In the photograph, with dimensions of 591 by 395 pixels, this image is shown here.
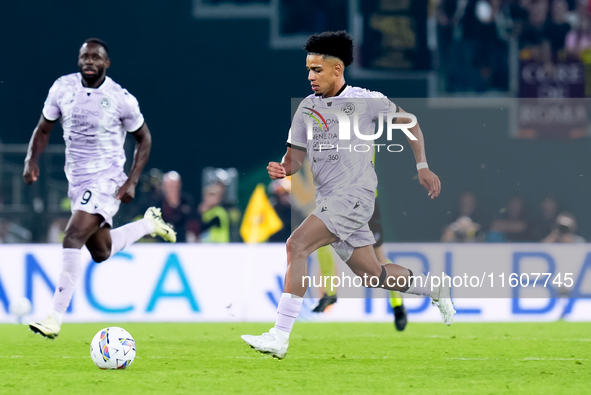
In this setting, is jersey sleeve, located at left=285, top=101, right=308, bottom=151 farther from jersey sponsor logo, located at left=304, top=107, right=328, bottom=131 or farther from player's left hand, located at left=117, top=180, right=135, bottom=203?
player's left hand, located at left=117, top=180, right=135, bottom=203

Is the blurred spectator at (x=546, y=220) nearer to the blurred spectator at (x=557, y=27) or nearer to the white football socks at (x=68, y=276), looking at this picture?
the blurred spectator at (x=557, y=27)

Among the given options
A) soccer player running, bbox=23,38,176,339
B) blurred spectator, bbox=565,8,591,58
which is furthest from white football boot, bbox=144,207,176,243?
blurred spectator, bbox=565,8,591,58

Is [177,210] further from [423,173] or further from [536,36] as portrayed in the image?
[536,36]

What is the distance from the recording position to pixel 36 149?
731 cm

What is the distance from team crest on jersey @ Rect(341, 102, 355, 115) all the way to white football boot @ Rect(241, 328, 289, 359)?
142cm

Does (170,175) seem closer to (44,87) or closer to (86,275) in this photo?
(86,275)

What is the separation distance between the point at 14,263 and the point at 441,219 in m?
5.52

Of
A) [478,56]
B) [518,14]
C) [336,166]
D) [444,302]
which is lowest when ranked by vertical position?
[444,302]

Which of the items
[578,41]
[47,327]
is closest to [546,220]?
[578,41]

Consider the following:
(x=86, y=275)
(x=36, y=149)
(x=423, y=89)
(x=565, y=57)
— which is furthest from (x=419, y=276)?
(x=423, y=89)

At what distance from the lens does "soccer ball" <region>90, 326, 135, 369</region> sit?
18.1ft

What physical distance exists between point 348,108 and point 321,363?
1564mm

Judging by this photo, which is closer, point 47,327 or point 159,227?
point 47,327

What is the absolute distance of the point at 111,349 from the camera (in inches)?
219
